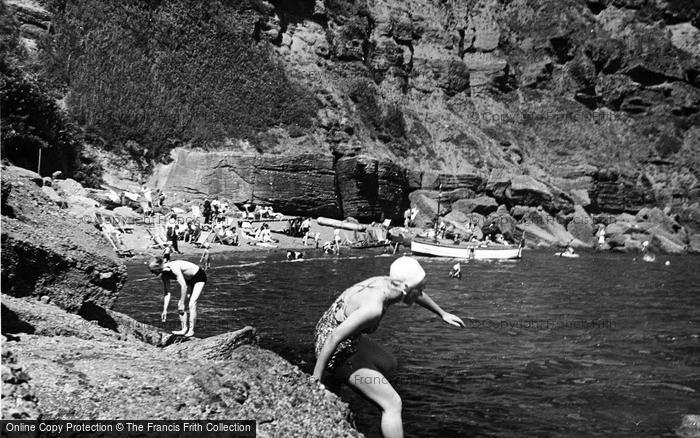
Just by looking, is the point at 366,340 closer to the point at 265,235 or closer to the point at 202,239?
the point at 202,239

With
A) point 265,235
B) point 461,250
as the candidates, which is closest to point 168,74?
point 265,235

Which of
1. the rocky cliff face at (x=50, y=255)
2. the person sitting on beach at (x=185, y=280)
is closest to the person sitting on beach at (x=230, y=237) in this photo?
the person sitting on beach at (x=185, y=280)

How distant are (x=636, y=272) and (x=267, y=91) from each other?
32404 mm

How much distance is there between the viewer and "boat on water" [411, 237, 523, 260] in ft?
137

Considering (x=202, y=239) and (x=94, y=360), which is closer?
(x=94, y=360)

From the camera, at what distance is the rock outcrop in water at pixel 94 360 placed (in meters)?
5.39

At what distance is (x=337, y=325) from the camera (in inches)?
229

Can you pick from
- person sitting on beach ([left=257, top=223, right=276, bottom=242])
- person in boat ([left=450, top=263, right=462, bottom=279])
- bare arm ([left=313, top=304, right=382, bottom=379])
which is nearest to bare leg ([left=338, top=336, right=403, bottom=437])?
bare arm ([left=313, top=304, right=382, bottom=379])

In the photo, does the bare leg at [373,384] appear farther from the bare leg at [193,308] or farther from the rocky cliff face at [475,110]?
the rocky cliff face at [475,110]

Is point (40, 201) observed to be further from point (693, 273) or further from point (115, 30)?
point (115, 30)

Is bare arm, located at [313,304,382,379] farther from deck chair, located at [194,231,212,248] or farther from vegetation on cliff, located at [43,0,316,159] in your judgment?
vegetation on cliff, located at [43,0,316,159]

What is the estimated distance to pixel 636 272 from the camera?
35.7 meters

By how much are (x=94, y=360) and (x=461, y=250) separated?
120 feet

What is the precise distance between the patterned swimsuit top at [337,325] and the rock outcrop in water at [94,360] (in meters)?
0.36
